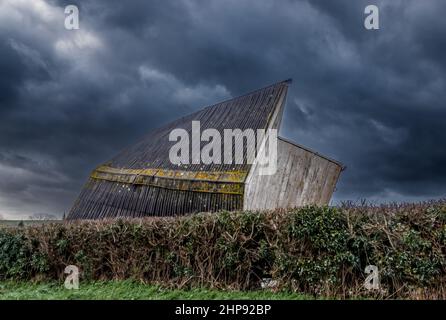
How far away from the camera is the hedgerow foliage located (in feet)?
23.8

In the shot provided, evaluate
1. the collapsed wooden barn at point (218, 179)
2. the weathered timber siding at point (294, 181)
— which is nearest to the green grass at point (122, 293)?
Answer: the collapsed wooden barn at point (218, 179)

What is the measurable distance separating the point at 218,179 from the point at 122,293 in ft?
16.1

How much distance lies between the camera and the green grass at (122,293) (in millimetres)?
7955

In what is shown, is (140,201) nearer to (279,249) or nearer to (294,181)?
(294,181)

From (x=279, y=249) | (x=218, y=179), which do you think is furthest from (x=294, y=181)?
(x=279, y=249)

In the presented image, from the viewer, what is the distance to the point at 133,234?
995 centimetres

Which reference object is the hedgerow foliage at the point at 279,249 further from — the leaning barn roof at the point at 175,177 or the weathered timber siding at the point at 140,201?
the leaning barn roof at the point at 175,177

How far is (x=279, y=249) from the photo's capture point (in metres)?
8.18

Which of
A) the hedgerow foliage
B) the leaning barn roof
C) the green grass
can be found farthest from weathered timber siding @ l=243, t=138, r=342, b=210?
the green grass

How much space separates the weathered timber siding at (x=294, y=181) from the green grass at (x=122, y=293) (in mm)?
4267

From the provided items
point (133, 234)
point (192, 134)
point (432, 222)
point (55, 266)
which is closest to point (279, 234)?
point (432, 222)
